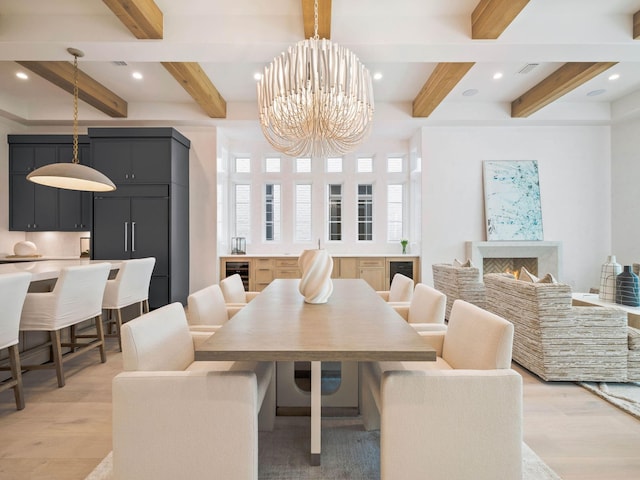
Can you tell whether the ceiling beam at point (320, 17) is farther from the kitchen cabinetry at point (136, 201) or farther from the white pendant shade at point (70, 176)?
the kitchen cabinetry at point (136, 201)

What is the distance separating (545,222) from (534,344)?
366 centimetres

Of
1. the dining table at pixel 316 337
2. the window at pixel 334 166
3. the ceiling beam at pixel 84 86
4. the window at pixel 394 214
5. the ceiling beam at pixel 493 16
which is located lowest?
the dining table at pixel 316 337

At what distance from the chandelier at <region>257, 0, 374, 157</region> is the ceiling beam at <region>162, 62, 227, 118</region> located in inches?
71.3

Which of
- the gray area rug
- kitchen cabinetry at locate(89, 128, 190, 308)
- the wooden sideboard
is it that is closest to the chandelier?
the gray area rug

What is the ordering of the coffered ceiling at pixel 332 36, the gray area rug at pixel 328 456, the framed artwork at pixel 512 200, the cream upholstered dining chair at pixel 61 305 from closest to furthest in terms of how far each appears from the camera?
1. the gray area rug at pixel 328 456
2. the cream upholstered dining chair at pixel 61 305
3. the coffered ceiling at pixel 332 36
4. the framed artwork at pixel 512 200

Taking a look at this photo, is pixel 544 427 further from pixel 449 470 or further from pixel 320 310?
pixel 320 310

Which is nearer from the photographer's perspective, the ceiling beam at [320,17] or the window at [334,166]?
the ceiling beam at [320,17]

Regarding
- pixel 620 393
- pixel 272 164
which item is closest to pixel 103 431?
pixel 620 393

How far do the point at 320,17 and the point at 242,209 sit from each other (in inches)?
160

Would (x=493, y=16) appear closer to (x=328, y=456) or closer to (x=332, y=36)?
(x=332, y=36)

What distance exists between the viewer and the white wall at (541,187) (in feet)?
18.0

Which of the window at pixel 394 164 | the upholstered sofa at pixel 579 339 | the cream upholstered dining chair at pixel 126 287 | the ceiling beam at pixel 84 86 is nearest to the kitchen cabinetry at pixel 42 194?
the ceiling beam at pixel 84 86

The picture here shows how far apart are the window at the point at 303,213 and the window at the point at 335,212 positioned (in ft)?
1.35

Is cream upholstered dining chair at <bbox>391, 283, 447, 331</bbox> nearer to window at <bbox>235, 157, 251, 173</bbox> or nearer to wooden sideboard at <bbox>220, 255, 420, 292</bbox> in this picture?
wooden sideboard at <bbox>220, 255, 420, 292</bbox>
